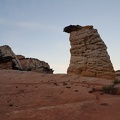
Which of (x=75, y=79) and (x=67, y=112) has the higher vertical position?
(x=75, y=79)

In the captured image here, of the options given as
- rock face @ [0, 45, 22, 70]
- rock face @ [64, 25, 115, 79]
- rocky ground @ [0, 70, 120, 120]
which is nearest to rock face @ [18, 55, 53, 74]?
rock face @ [0, 45, 22, 70]

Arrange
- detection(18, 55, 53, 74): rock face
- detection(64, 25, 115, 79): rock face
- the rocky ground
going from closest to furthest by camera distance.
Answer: the rocky ground, detection(64, 25, 115, 79): rock face, detection(18, 55, 53, 74): rock face

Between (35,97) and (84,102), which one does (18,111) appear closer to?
(35,97)

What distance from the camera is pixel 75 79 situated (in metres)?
11.1

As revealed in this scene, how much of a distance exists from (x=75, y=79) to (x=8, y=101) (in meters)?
4.40

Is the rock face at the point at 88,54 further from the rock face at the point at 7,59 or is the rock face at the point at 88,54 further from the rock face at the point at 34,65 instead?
the rock face at the point at 34,65

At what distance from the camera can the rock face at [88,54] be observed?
13938 mm

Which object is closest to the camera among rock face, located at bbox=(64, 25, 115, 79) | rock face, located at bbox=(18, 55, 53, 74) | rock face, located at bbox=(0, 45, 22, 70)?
rock face, located at bbox=(64, 25, 115, 79)

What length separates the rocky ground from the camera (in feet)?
20.0

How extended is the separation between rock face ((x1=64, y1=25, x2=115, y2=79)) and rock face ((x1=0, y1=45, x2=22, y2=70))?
9.08 meters

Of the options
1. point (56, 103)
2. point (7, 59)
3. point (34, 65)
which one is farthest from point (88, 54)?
point (34, 65)

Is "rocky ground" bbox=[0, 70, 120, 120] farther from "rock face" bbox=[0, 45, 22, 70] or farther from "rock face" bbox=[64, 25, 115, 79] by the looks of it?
"rock face" bbox=[0, 45, 22, 70]

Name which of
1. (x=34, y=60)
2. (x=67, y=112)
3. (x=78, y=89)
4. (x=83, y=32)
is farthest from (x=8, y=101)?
(x=34, y=60)

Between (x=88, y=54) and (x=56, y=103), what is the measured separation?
7.84 meters
